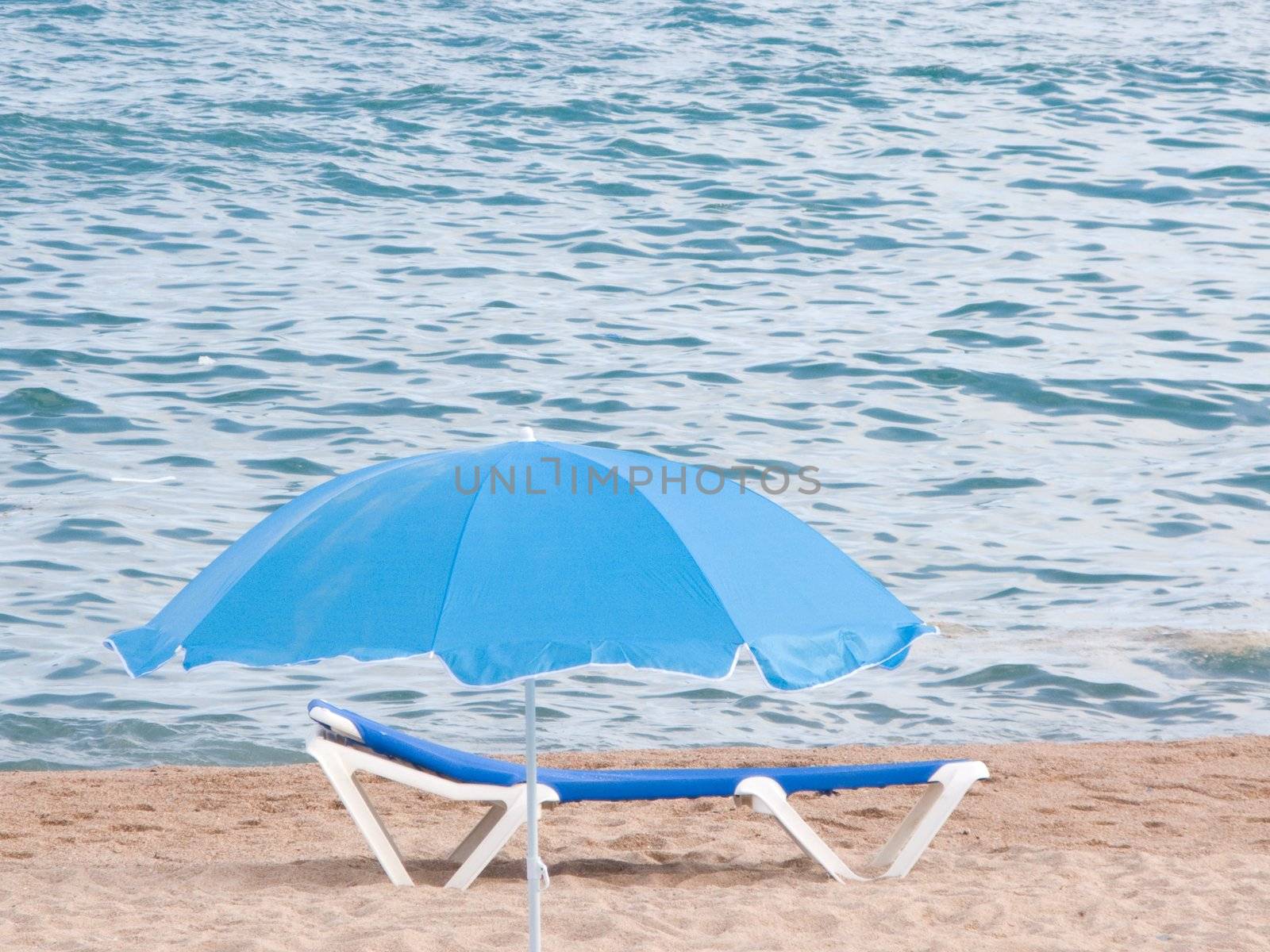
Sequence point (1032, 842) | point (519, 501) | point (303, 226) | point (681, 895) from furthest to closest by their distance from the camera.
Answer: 1. point (303, 226)
2. point (1032, 842)
3. point (681, 895)
4. point (519, 501)

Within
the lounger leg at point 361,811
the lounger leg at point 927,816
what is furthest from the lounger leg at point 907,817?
the lounger leg at point 361,811

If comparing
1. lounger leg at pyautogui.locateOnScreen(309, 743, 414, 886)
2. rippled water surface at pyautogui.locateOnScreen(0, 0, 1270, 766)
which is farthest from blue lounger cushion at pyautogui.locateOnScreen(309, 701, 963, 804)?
rippled water surface at pyautogui.locateOnScreen(0, 0, 1270, 766)

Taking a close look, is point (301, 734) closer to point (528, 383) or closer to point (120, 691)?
point (120, 691)

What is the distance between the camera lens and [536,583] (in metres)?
3.28

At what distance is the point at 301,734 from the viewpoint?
8.03 m

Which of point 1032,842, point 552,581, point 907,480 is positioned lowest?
point 907,480

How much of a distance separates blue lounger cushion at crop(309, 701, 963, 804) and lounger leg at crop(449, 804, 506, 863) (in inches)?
6.9

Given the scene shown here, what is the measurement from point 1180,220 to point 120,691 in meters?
15.8

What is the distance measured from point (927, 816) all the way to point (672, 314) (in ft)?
37.5

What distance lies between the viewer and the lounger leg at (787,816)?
519 cm

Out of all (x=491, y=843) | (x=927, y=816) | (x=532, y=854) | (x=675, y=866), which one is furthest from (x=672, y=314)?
(x=532, y=854)

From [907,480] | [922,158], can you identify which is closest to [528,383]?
[907,480]

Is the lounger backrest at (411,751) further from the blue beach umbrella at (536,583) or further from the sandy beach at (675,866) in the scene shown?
the blue beach umbrella at (536,583)

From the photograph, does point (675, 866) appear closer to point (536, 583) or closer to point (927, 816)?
point (927, 816)
